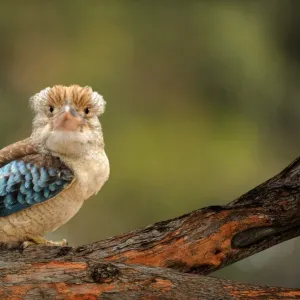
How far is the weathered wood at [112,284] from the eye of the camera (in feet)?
6.84

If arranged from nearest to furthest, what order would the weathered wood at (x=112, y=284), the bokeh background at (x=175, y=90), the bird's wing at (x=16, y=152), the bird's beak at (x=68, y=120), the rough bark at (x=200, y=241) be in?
1. the weathered wood at (x=112, y=284)
2. the rough bark at (x=200, y=241)
3. the bird's beak at (x=68, y=120)
4. the bird's wing at (x=16, y=152)
5. the bokeh background at (x=175, y=90)

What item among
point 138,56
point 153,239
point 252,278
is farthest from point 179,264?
point 138,56

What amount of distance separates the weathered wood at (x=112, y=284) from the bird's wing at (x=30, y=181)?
0.33 meters

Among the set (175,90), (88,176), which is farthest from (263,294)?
(175,90)

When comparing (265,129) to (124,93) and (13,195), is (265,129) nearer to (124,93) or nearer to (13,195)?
(124,93)

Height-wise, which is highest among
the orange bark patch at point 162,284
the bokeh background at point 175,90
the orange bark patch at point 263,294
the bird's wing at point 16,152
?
the bokeh background at point 175,90

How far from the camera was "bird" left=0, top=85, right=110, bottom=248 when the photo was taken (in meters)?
2.44

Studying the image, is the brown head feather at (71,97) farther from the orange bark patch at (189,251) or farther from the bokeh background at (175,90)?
the bokeh background at (175,90)

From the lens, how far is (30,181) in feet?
8.15

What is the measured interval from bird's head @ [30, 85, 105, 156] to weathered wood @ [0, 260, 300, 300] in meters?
0.45

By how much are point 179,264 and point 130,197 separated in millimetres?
3038

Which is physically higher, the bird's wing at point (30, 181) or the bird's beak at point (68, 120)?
the bird's beak at point (68, 120)

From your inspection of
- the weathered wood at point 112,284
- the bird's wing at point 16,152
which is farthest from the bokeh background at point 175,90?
the weathered wood at point 112,284

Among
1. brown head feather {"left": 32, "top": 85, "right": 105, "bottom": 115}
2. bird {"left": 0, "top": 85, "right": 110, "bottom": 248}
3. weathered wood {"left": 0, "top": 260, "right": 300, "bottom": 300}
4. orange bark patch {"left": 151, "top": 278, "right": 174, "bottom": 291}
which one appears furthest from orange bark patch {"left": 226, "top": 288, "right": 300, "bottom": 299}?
brown head feather {"left": 32, "top": 85, "right": 105, "bottom": 115}
